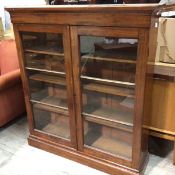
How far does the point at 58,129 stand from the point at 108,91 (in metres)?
0.70

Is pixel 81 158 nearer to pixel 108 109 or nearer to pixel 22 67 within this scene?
pixel 108 109

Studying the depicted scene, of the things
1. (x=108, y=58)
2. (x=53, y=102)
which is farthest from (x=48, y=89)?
(x=108, y=58)

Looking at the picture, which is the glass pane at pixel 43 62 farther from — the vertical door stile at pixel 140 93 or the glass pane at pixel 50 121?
the vertical door stile at pixel 140 93

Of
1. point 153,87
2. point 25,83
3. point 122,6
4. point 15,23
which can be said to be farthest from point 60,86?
point 122,6

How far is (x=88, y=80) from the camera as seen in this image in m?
1.79

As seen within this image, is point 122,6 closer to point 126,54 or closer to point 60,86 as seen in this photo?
point 126,54

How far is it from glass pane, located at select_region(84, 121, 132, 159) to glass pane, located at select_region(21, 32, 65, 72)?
1.86 feet

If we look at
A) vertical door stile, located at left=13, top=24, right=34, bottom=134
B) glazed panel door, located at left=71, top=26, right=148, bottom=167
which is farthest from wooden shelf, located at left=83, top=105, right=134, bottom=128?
vertical door stile, located at left=13, top=24, right=34, bottom=134

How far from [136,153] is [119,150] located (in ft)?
0.66

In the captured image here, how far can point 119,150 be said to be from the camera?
6.18 ft

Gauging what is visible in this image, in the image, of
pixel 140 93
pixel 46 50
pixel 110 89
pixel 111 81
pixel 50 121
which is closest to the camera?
pixel 140 93

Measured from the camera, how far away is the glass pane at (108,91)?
5.22 ft

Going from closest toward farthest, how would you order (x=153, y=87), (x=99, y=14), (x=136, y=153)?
(x=99, y=14)
(x=136, y=153)
(x=153, y=87)

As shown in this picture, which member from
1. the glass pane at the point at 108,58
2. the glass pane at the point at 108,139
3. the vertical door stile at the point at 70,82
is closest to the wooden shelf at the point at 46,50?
the vertical door stile at the point at 70,82
